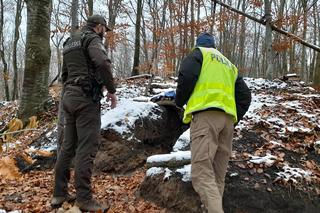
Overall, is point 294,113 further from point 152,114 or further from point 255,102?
point 152,114

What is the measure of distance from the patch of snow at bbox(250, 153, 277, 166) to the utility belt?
2399 millimetres

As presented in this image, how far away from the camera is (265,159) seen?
4848 mm

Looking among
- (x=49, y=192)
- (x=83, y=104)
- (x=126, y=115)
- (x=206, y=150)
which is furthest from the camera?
(x=126, y=115)

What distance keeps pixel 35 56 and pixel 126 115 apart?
292 centimetres

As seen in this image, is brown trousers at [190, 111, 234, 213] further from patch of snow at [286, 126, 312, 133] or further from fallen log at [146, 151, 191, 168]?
patch of snow at [286, 126, 312, 133]

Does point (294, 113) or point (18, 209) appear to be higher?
point (294, 113)

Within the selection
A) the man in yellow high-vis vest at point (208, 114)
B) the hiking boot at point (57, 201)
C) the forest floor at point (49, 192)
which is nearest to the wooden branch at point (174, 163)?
the forest floor at point (49, 192)

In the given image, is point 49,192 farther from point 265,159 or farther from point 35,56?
point 35,56


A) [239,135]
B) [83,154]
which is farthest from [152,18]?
[83,154]

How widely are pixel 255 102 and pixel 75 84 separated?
469 cm

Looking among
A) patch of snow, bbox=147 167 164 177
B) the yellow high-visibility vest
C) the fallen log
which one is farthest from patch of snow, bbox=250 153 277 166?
the yellow high-visibility vest

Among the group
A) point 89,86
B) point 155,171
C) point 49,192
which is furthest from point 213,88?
point 49,192

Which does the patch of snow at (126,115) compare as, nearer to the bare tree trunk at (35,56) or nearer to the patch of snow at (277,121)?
the patch of snow at (277,121)

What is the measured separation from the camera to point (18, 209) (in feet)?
13.2
